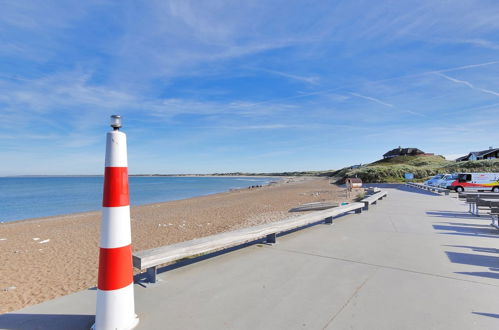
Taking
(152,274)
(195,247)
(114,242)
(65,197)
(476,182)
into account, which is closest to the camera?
(114,242)

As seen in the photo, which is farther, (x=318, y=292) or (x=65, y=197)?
(x=65, y=197)

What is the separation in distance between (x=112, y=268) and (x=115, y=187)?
0.61 metres

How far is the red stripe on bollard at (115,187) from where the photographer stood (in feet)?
6.53

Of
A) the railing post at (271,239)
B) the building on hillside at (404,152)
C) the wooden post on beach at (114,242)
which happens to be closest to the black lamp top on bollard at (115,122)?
the wooden post on beach at (114,242)

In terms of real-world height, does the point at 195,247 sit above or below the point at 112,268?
below

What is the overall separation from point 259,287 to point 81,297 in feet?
6.21

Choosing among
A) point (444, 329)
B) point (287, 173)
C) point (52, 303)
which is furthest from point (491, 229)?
point (287, 173)

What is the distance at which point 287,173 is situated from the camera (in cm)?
19762

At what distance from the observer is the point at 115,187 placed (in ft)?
6.59

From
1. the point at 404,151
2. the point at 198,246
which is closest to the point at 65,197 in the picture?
the point at 198,246

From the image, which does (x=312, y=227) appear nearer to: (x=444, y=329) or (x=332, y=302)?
(x=332, y=302)

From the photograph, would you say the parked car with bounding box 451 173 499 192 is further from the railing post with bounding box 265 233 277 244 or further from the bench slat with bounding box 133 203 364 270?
the railing post with bounding box 265 233 277 244

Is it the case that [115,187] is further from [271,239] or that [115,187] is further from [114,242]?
[271,239]

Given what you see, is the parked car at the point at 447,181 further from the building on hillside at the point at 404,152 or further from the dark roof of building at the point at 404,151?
the dark roof of building at the point at 404,151
